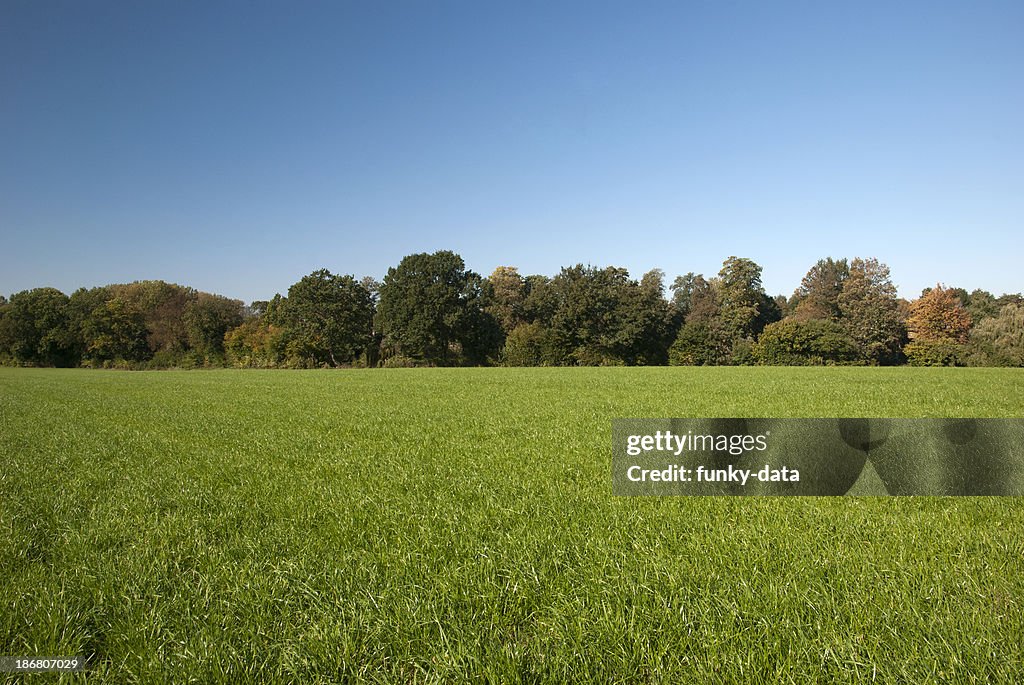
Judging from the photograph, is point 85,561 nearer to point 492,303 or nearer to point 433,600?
point 433,600

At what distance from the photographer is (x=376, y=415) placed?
11.3m

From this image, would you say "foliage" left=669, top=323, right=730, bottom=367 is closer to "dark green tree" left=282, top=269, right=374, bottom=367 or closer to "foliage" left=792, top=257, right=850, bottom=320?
"foliage" left=792, top=257, right=850, bottom=320

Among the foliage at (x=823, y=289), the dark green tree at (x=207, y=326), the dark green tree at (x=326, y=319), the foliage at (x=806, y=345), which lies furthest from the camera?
the foliage at (x=823, y=289)

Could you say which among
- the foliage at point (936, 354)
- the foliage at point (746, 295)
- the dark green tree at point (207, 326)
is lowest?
the foliage at point (936, 354)

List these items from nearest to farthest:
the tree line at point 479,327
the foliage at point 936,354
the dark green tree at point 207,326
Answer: the foliage at point 936,354 → the tree line at point 479,327 → the dark green tree at point 207,326

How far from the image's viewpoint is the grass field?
7.43 ft

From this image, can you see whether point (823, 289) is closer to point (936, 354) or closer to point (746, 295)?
point (746, 295)

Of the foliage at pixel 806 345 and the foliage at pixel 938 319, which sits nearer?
the foliage at pixel 806 345

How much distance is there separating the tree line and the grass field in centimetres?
4721

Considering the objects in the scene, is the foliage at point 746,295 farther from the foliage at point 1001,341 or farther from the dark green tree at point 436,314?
the dark green tree at point 436,314

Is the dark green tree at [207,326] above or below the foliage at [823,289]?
below

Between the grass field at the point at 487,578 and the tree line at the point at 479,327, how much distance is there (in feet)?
155

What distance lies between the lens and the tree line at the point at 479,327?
52469 mm

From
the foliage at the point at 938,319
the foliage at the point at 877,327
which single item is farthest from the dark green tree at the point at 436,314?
the foliage at the point at 938,319
